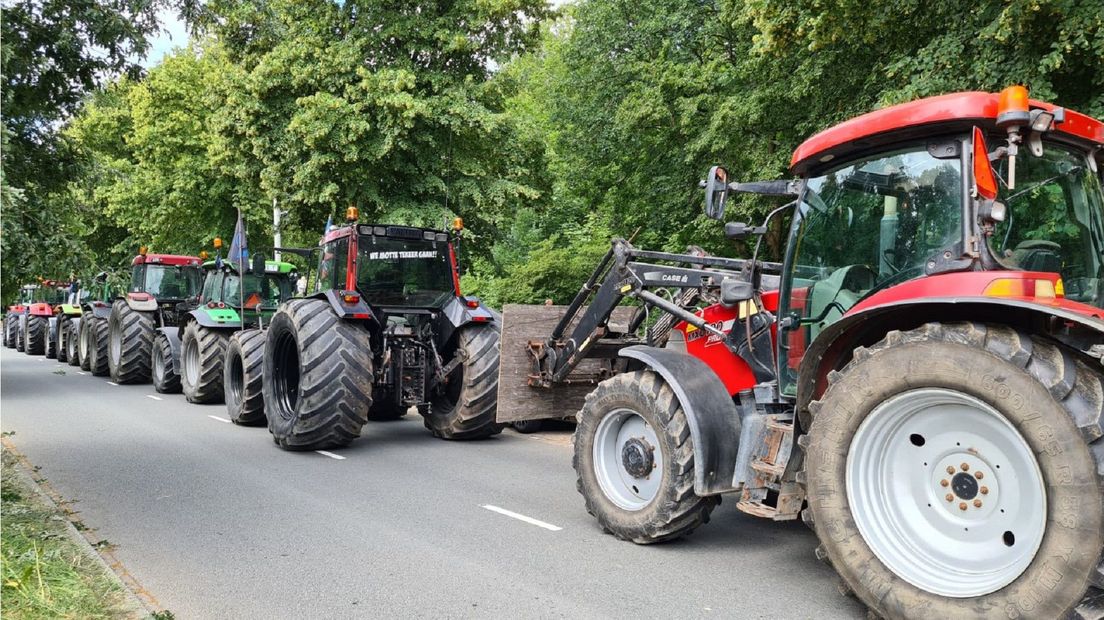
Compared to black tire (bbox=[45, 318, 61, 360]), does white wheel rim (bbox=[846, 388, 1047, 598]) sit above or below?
above

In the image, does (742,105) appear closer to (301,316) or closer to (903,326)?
(301,316)

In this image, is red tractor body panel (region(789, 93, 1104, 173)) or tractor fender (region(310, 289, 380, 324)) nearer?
red tractor body panel (region(789, 93, 1104, 173))

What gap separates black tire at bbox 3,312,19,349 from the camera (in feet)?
94.1

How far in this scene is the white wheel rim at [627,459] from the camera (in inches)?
211

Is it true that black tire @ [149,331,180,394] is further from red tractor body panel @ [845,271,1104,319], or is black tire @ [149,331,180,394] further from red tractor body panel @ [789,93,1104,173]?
red tractor body panel @ [845,271,1104,319]

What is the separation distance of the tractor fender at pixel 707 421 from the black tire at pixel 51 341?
22497mm

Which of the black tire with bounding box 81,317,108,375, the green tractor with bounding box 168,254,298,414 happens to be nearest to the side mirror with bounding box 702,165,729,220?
the green tractor with bounding box 168,254,298,414

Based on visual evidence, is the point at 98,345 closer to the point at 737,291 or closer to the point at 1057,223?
the point at 737,291

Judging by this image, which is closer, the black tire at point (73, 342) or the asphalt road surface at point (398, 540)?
the asphalt road surface at point (398, 540)

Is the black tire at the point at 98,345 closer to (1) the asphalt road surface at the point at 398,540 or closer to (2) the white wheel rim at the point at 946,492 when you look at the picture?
(1) the asphalt road surface at the point at 398,540

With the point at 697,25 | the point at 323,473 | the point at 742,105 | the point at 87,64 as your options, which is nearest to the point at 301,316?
the point at 323,473

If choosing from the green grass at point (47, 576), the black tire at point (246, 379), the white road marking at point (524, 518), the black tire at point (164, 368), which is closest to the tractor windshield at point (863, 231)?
the white road marking at point (524, 518)

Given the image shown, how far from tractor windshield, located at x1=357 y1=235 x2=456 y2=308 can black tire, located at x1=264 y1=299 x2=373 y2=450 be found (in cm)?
81

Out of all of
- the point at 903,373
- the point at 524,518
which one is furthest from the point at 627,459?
the point at 903,373
